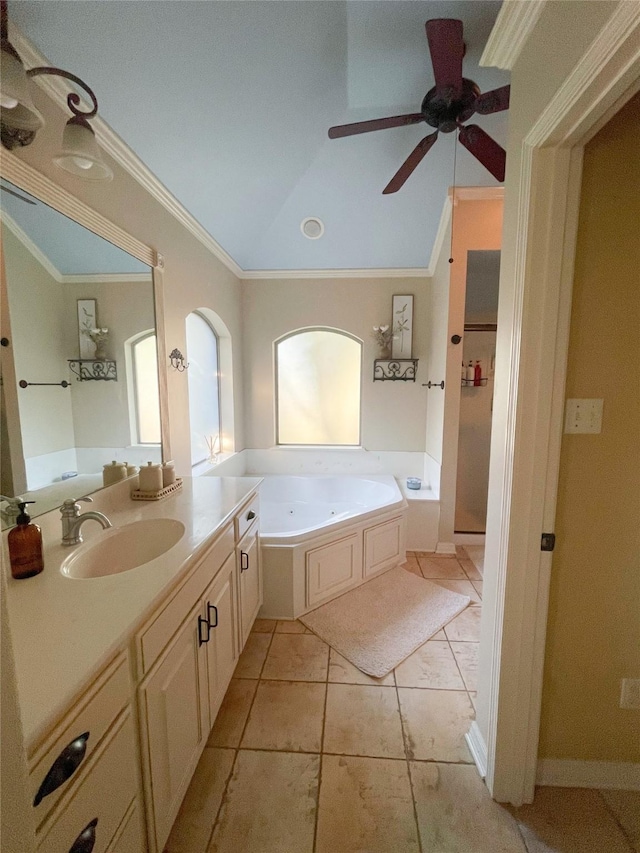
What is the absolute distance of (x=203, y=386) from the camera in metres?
3.23

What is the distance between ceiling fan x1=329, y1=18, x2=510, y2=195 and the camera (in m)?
1.48

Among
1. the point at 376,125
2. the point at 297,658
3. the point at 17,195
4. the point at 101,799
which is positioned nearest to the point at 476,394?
the point at 376,125

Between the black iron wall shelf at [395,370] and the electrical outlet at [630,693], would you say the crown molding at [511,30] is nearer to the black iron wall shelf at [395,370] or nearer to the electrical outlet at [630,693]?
the electrical outlet at [630,693]

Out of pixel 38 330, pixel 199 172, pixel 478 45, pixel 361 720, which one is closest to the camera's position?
pixel 38 330

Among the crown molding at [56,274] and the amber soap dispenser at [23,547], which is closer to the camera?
the amber soap dispenser at [23,547]

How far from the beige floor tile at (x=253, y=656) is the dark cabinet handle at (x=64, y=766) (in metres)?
1.30

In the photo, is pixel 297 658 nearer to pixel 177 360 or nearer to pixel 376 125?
pixel 177 360

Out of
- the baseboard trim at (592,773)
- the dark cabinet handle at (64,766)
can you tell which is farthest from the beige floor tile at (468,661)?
the dark cabinet handle at (64,766)

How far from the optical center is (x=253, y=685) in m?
1.79

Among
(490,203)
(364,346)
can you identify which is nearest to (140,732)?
(364,346)

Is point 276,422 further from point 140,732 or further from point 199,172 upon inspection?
point 140,732

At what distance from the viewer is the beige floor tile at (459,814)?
117 cm

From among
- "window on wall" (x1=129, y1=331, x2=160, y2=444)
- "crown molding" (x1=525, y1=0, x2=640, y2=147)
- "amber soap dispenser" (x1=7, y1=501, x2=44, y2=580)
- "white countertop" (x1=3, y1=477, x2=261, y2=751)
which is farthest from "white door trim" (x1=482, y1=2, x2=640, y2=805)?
"window on wall" (x1=129, y1=331, x2=160, y2=444)

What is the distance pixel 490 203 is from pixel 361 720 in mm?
3485
